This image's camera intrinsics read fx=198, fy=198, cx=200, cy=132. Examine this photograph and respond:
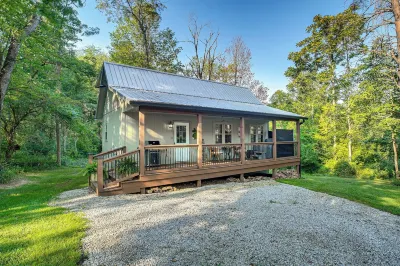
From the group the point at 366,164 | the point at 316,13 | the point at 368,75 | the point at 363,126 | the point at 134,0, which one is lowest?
the point at 366,164

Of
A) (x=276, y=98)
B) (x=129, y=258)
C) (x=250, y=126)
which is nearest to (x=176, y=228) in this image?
(x=129, y=258)

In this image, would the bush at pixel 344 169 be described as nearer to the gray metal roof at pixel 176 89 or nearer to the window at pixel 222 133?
the gray metal roof at pixel 176 89

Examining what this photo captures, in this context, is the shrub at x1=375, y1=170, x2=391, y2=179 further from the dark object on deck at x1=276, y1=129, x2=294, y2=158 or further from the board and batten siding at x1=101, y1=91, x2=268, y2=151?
the board and batten siding at x1=101, y1=91, x2=268, y2=151

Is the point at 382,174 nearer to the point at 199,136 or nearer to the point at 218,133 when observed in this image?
the point at 218,133

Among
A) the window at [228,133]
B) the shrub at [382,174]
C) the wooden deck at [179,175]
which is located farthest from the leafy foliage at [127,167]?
the shrub at [382,174]

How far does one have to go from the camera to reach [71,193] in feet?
24.5

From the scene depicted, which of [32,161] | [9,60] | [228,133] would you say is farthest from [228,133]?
[32,161]

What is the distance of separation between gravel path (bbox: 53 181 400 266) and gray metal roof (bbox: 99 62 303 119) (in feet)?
12.3

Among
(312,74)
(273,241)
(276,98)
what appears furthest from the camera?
(276,98)

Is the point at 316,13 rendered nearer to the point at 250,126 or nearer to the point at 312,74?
the point at 312,74

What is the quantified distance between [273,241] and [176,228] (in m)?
1.93

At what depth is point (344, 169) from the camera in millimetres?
15570

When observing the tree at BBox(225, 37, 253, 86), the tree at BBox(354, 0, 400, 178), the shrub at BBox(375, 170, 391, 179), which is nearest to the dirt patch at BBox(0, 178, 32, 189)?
the tree at BBox(354, 0, 400, 178)

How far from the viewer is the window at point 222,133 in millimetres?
11826
